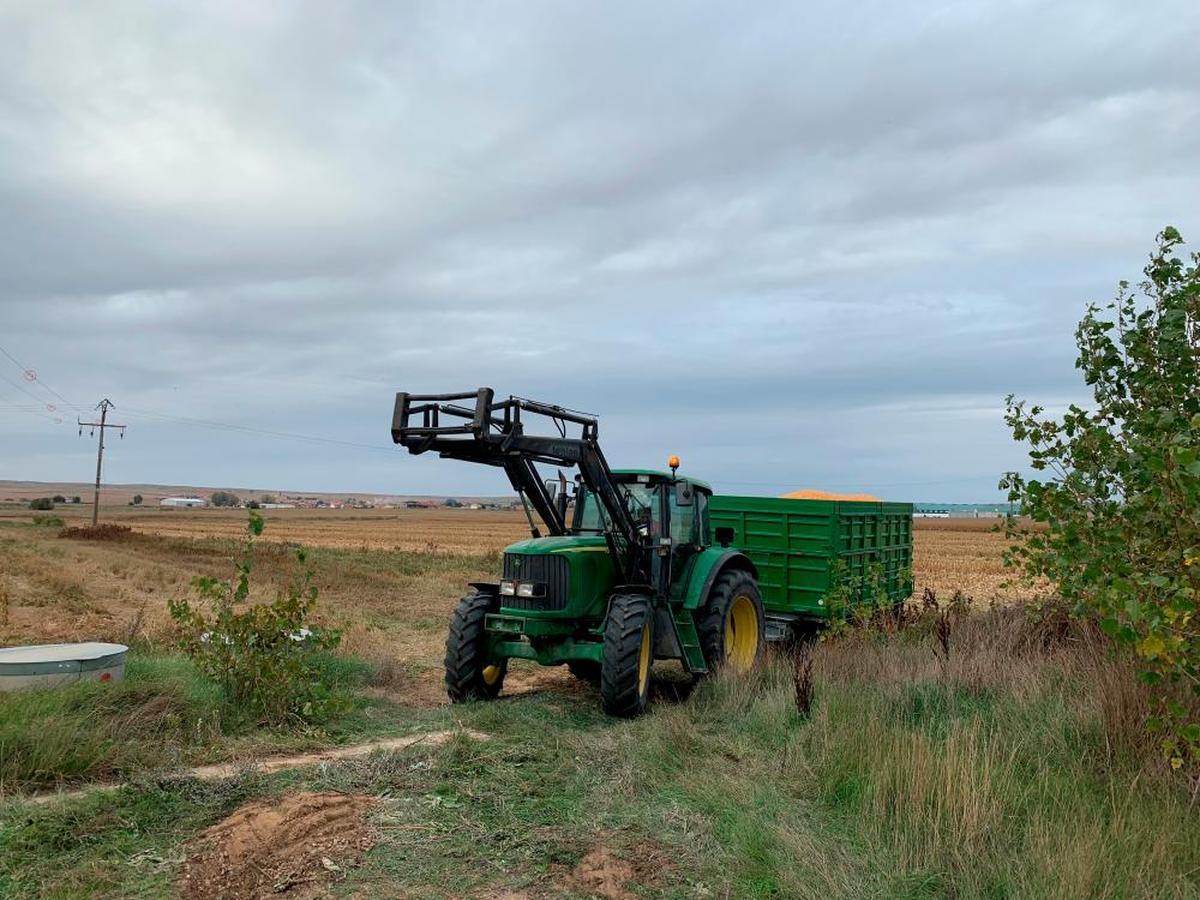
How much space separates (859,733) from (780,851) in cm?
162

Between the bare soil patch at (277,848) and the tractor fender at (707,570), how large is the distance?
15.8 feet

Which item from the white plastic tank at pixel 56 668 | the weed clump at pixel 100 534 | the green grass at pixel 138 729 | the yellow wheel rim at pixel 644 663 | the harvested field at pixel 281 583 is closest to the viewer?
the green grass at pixel 138 729

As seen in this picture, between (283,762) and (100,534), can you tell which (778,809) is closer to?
(283,762)

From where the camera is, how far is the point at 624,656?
8297mm

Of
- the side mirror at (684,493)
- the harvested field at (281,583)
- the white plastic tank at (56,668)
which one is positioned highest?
the side mirror at (684,493)

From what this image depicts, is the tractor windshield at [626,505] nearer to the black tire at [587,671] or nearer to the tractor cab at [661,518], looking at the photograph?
the tractor cab at [661,518]

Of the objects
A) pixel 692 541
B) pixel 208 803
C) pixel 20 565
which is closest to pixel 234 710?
pixel 208 803

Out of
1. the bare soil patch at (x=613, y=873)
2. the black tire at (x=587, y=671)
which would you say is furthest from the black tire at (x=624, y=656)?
the bare soil patch at (x=613, y=873)

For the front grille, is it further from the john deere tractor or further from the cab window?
the cab window

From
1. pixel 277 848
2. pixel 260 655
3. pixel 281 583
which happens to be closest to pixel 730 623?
pixel 260 655

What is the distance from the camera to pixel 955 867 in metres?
4.45

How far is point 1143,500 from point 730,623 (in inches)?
248

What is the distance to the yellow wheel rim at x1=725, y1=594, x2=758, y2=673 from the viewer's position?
10.7 metres

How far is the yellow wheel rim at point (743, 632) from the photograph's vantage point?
10742 millimetres
